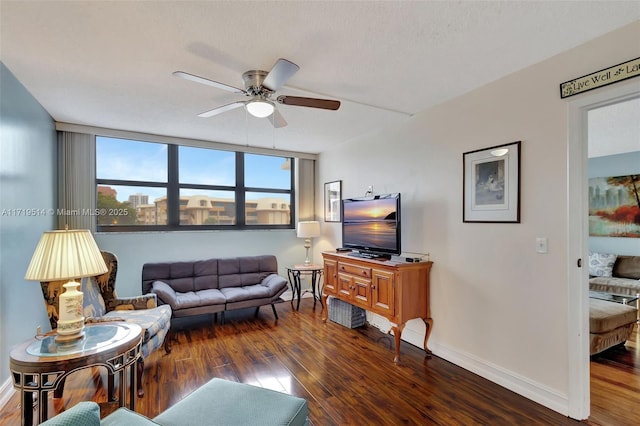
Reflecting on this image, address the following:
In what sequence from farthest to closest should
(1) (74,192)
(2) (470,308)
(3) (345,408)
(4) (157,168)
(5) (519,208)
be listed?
(4) (157,168) < (1) (74,192) < (2) (470,308) < (5) (519,208) < (3) (345,408)

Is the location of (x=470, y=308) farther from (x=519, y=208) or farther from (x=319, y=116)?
(x=319, y=116)

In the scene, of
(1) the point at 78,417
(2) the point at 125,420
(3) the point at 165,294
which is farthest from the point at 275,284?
(1) the point at 78,417

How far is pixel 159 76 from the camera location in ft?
7.93

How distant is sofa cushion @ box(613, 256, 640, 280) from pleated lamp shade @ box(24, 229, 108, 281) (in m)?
6.65

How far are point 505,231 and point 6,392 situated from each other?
158 inches

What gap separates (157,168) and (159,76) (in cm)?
222

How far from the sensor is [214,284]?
4.17 meters

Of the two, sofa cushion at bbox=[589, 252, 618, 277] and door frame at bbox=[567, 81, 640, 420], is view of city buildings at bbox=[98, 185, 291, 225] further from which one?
sofa cushion at bbox=[589, 252, 618, 277]

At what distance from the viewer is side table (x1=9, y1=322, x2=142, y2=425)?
157 cm

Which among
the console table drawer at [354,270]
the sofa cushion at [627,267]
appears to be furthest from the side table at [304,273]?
the sofa cushion at [627,267]

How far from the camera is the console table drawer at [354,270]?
128 inches

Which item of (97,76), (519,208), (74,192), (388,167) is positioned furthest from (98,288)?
(519,208)

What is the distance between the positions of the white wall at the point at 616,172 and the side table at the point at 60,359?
21.8 feet

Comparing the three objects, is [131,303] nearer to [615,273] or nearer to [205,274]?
[205,274]
